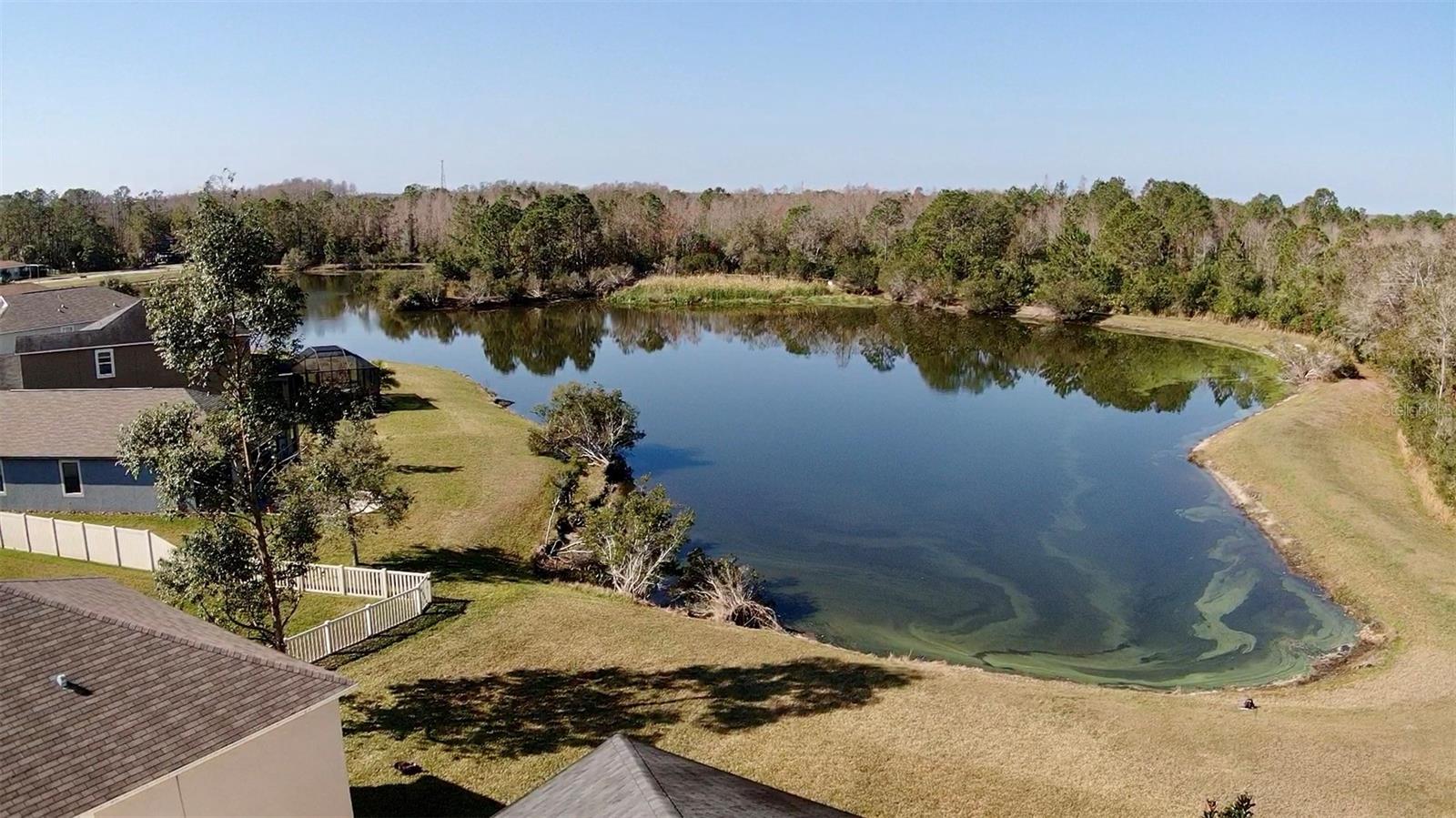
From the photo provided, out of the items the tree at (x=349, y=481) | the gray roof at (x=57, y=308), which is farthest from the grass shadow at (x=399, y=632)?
the gray roof at (x=57, y=308)

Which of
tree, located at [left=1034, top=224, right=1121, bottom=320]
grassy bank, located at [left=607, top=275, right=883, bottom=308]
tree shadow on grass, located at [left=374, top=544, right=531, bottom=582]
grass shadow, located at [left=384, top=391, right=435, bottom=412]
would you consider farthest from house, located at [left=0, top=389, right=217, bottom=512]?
tree, located at [left=1034, top=224, right=1121, bottom=320]

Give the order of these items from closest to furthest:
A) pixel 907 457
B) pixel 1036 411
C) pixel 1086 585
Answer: pixel 1086 585 < pixel 907 457 < pixel 1036 411

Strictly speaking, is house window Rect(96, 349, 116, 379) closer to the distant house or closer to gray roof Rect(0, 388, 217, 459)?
the distant house

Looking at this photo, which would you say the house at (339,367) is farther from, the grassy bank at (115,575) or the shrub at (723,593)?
the shrub at (723,593)

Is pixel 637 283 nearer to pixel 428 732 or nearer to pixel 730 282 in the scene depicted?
pixel 730 282

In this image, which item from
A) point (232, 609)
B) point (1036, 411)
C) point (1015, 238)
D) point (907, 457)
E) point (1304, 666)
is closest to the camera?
point (232, 609)

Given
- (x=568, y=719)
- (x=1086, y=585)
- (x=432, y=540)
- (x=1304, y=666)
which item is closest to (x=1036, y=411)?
(x=1086, y=585)

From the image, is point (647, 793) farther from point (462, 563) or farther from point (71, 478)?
point (71, 478)

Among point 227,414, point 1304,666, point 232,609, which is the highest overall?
point 227,414
